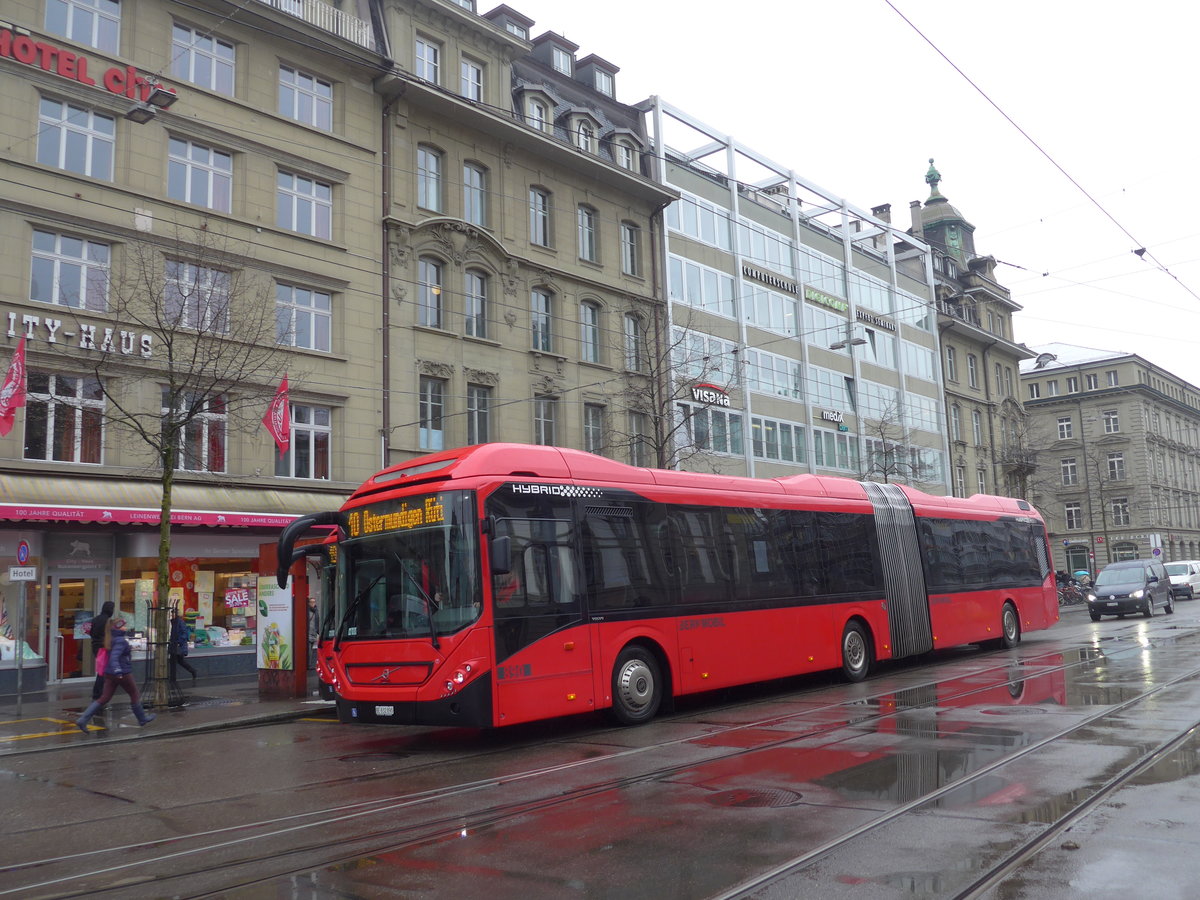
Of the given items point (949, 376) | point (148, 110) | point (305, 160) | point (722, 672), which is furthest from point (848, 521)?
point (949, 376)

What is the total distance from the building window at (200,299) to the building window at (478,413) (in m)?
9.04

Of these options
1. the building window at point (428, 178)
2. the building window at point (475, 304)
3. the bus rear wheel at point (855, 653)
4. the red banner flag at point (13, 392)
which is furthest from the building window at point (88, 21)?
the bus rear wheel at point (855, 653)

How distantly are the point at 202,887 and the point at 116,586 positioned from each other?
55.9 ft

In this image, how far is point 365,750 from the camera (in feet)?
38.1

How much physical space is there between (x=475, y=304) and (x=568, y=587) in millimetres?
18391

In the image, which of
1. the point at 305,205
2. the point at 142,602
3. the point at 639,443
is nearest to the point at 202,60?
the point at 305,205

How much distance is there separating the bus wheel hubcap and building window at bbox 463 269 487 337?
690 inches

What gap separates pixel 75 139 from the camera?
824 inches

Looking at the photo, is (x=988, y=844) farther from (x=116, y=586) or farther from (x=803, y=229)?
(x=803, y=229)

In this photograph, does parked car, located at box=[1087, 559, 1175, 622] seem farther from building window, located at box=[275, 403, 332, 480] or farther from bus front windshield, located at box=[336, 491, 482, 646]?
bus front windshield, located at box=[336, 491, 482, 646]

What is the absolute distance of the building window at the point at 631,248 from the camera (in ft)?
112

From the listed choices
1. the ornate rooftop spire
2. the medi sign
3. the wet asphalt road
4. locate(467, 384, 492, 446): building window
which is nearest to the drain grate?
the wet asphalt road

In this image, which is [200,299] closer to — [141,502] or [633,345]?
[141,502]

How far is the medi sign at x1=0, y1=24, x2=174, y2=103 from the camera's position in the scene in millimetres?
19953
